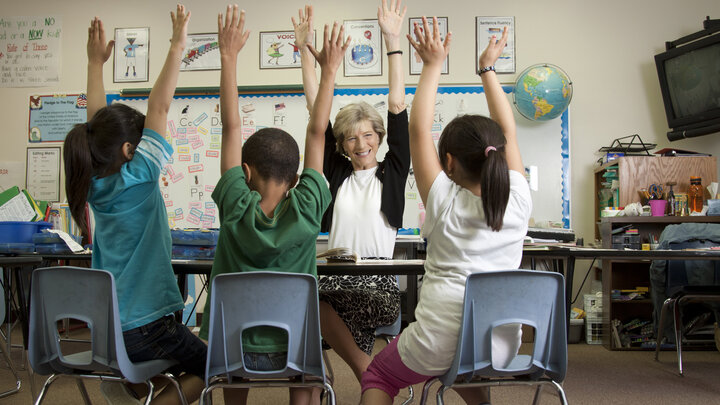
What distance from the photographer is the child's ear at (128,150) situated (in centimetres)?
156

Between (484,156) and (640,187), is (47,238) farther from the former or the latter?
(640,187)

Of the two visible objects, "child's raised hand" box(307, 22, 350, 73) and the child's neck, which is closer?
the child's neck

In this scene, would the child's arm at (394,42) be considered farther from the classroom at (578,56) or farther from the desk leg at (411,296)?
the classroom at (578,56)

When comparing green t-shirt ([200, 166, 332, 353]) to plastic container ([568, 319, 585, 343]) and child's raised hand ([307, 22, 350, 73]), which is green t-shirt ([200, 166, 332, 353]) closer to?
child's raised hand ([307, 22, 350, 73])

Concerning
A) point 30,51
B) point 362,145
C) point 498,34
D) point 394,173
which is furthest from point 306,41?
point 30,51

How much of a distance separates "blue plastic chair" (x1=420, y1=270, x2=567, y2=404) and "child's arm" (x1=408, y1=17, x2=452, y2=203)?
28 cm

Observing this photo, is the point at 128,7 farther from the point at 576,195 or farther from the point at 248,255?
the point at 248,255

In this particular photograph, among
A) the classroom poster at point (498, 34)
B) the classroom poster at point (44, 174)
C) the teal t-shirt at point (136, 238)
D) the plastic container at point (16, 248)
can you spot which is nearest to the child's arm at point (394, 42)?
the teal t-shirt at point (136, 238)

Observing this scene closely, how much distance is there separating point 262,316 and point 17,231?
7.40 feet

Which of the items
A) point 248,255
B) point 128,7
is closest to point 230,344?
point 248,255

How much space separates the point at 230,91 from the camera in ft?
5.08

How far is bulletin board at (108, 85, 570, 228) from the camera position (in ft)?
15.4

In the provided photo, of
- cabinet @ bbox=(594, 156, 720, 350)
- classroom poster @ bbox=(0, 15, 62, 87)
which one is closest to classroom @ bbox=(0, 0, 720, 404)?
cabinet @ bbox=(594, 156, 720, 350)

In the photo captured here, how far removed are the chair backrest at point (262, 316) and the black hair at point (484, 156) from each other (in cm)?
44
